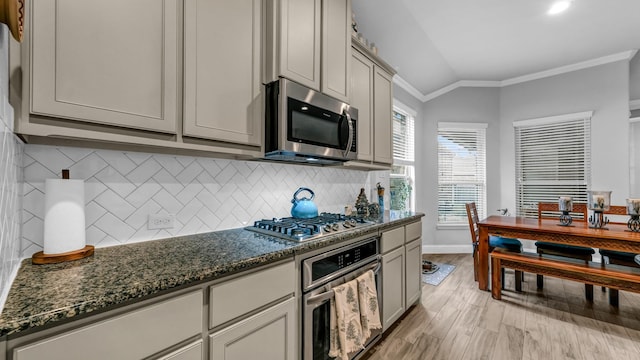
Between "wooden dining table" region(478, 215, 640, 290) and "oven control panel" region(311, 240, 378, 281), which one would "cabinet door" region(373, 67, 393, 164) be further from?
"wooden dining table" region(478, 215, 640, 290)

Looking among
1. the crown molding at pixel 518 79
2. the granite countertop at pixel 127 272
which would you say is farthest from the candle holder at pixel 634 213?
the granite countertop at pixel 127 272

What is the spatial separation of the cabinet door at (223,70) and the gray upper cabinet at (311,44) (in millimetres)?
93

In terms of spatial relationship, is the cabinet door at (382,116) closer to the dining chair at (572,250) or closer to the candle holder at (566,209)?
the candle holder at (566,209)

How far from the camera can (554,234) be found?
2684 millimetres

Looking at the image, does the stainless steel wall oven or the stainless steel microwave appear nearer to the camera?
the stainless steel wall oven

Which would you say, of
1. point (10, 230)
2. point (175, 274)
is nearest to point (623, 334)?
point (175, 274)

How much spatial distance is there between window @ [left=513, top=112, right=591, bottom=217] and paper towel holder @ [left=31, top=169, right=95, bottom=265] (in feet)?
18.3

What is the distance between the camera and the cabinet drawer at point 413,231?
2474 millimetres

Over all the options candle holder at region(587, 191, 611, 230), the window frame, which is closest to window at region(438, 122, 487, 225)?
the window frame

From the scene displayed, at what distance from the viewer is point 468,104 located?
480 cm

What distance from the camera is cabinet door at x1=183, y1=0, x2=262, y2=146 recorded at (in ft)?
4.18

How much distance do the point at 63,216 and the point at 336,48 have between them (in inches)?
74.9

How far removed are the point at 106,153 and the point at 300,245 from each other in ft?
3.48

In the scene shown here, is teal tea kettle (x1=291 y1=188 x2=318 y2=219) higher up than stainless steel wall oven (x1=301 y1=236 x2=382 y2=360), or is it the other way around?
teal tea kettle (x1=291 y1=188 x2=318 y2=219)
